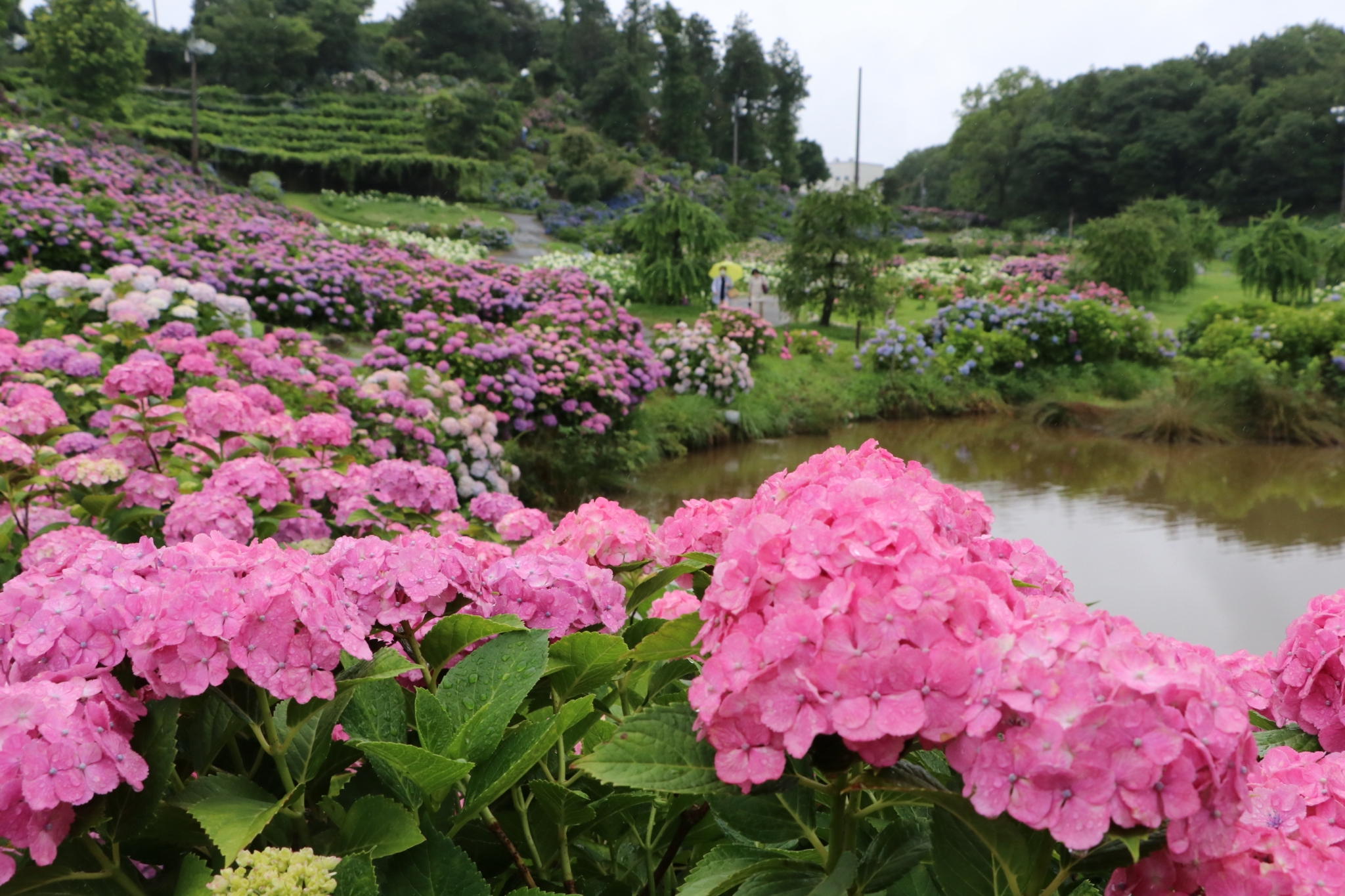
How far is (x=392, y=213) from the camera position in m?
22.2

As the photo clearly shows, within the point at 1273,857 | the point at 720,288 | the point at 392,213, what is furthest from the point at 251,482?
the point at 392,213

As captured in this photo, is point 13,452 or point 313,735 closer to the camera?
point 313,735

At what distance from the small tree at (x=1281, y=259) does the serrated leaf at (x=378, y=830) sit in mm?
16625

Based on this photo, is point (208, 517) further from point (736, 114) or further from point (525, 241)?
point (736, 114)

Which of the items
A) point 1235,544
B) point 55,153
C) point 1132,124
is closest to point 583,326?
point 1235,544

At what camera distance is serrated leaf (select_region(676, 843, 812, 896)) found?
644 mm

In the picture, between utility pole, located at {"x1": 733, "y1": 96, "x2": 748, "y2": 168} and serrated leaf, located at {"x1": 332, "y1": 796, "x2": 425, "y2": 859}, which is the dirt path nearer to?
serrated leaf, located at {"x1": 332, "y1": 796, "x2": 425, "y2": 859}

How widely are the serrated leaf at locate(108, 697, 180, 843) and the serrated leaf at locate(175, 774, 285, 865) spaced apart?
0.03 m

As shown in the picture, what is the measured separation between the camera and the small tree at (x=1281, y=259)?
45.6ft

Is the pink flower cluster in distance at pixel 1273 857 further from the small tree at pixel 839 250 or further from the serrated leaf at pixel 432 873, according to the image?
the small tree at pixel 839 250

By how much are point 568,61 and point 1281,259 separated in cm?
3846

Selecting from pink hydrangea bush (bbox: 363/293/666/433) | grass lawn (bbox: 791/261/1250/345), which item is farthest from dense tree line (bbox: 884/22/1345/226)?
pink hydrangea bush (bbox: 363/293/666/433)

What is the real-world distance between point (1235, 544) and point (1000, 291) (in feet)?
29.2

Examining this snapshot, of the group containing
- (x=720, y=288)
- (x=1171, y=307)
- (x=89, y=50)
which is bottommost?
(x=1171, y=307)
